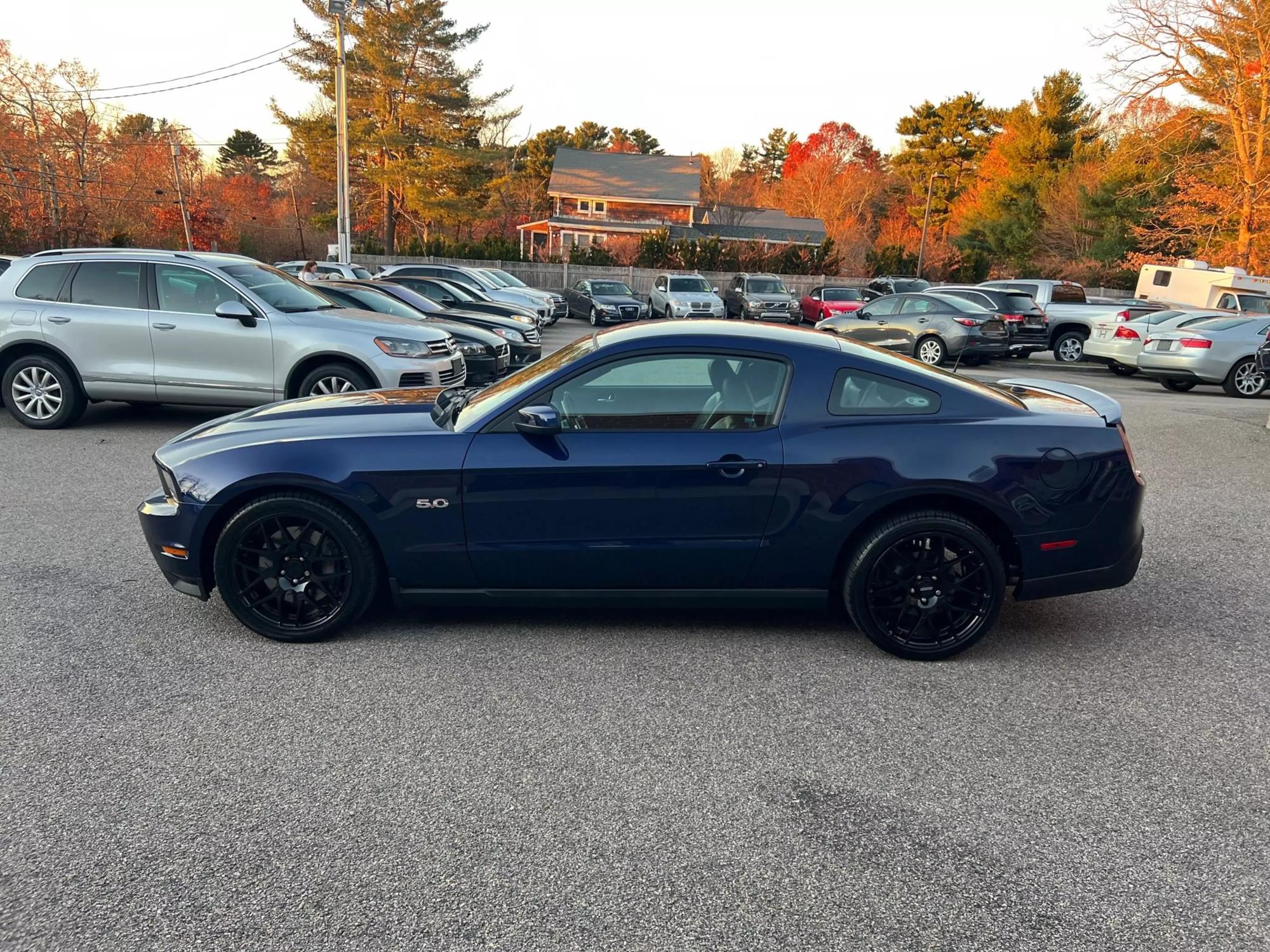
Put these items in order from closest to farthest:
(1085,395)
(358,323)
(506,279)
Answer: (1085,395) < (358,323) < (506,279)

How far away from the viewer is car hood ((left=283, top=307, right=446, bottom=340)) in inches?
343

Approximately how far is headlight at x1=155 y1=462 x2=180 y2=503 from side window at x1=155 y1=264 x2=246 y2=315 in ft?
16.0

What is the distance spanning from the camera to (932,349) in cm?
1770

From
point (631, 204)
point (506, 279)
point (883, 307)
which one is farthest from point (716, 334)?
point (631, 204)

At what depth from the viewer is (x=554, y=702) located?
3693 millimetres

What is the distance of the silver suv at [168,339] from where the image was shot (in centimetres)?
861

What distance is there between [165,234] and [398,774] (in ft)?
159

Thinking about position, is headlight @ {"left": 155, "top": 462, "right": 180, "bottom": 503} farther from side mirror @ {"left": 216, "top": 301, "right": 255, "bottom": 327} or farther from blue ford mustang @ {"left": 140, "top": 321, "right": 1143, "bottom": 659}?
side mirror @ {"left": 216, "top": 301, "right": 255, "bottom": 327}

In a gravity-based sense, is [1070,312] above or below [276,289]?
above

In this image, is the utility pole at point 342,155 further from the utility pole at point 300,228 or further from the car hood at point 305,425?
the car hood at point 305,425

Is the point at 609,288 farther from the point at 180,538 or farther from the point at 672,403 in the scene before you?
the point at 180,538

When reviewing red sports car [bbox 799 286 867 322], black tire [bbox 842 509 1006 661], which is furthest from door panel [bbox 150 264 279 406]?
red sports car [bbox 799 286 867 322]

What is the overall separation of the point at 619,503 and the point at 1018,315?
1692 cm

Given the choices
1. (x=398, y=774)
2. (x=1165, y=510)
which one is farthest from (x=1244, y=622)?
(x=398, y=774)
